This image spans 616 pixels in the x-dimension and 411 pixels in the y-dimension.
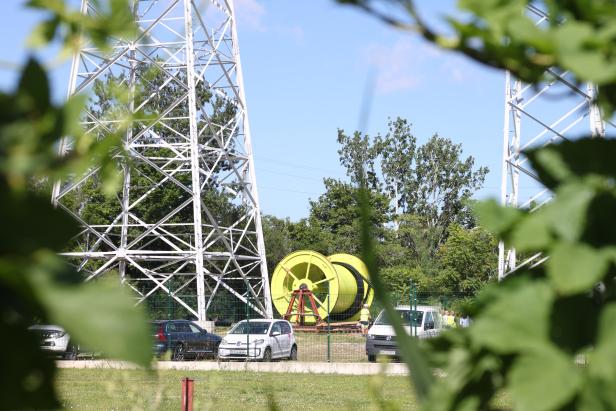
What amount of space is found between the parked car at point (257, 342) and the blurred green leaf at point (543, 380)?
21.3 m

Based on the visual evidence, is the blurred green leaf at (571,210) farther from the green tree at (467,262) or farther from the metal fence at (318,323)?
the green tree at (467,262)

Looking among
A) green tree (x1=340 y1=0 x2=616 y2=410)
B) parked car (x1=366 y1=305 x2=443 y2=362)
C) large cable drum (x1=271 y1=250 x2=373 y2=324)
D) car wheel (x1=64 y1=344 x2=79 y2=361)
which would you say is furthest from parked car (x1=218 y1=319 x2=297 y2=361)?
green tree (x1=340 y1=0 x2=616 y2=410)

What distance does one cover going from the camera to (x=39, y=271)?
1.87 ft

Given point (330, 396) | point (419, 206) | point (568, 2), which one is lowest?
point (330, 396)

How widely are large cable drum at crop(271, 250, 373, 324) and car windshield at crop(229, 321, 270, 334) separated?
31.4 feet

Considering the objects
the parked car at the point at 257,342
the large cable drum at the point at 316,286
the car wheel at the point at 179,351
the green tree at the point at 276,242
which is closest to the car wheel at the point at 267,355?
the parked car at the point at 257,342

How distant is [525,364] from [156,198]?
42602 millimetres

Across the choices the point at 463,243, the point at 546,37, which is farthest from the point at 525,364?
the point at 463,243

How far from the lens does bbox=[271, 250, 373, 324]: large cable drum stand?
107 feet

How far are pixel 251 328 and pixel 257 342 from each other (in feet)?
1.88

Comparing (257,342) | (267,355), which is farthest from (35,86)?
(267,355)

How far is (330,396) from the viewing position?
14703 mm

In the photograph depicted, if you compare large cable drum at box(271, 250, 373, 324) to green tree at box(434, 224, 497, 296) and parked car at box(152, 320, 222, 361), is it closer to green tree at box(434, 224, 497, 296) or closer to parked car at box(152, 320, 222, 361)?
parked car at box(152, 320, 222, 361)

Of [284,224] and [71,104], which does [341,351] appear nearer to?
[71,104]
